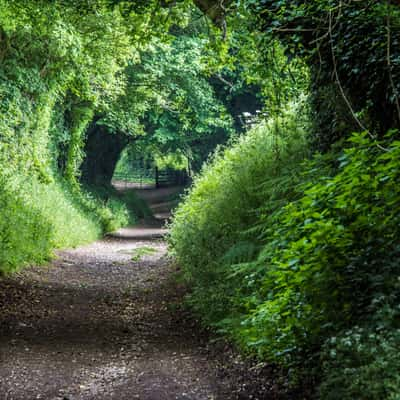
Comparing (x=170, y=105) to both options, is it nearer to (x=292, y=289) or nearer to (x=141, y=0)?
(x=141, y=0)

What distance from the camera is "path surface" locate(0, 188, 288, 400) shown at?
491 cm

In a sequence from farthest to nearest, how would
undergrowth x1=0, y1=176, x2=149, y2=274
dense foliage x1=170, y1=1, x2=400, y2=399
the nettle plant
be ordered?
undergrowth x1=0, y1=176, x2=149, y2=274, the nettle plant, dense foliage x1=170, y1=1, x2=400, y2=399

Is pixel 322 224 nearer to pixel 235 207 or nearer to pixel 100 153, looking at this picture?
pixel 235 207

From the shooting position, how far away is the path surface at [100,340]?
4.91 meters

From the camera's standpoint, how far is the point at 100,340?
6.83 metres

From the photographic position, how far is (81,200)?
68.0 feet

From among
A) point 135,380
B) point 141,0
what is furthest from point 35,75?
point 135,380

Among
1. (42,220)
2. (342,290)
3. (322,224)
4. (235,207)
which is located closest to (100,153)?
(42,220)

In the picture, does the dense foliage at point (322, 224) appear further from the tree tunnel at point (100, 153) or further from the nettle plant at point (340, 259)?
the tree tunnel at point (100, 153)

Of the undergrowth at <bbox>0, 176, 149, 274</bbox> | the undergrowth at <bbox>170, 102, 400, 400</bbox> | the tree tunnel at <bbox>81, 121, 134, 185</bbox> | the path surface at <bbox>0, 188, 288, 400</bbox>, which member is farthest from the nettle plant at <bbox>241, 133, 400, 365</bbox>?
the tree tunnel at <bbox>81, 121, 134, 185</bbox>

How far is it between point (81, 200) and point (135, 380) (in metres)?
16.3

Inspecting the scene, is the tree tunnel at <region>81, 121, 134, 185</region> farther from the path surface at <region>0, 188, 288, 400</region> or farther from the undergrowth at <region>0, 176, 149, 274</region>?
the path surface at <region>0, 188, 288, 400</region>

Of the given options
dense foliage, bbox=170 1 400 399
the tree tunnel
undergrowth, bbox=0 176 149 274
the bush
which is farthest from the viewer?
the tree tunnel

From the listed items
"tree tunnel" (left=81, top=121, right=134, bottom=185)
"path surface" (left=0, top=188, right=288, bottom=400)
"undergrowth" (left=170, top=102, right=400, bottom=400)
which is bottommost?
"path surface" (left=0, top=188, right=288, bottom=400)
